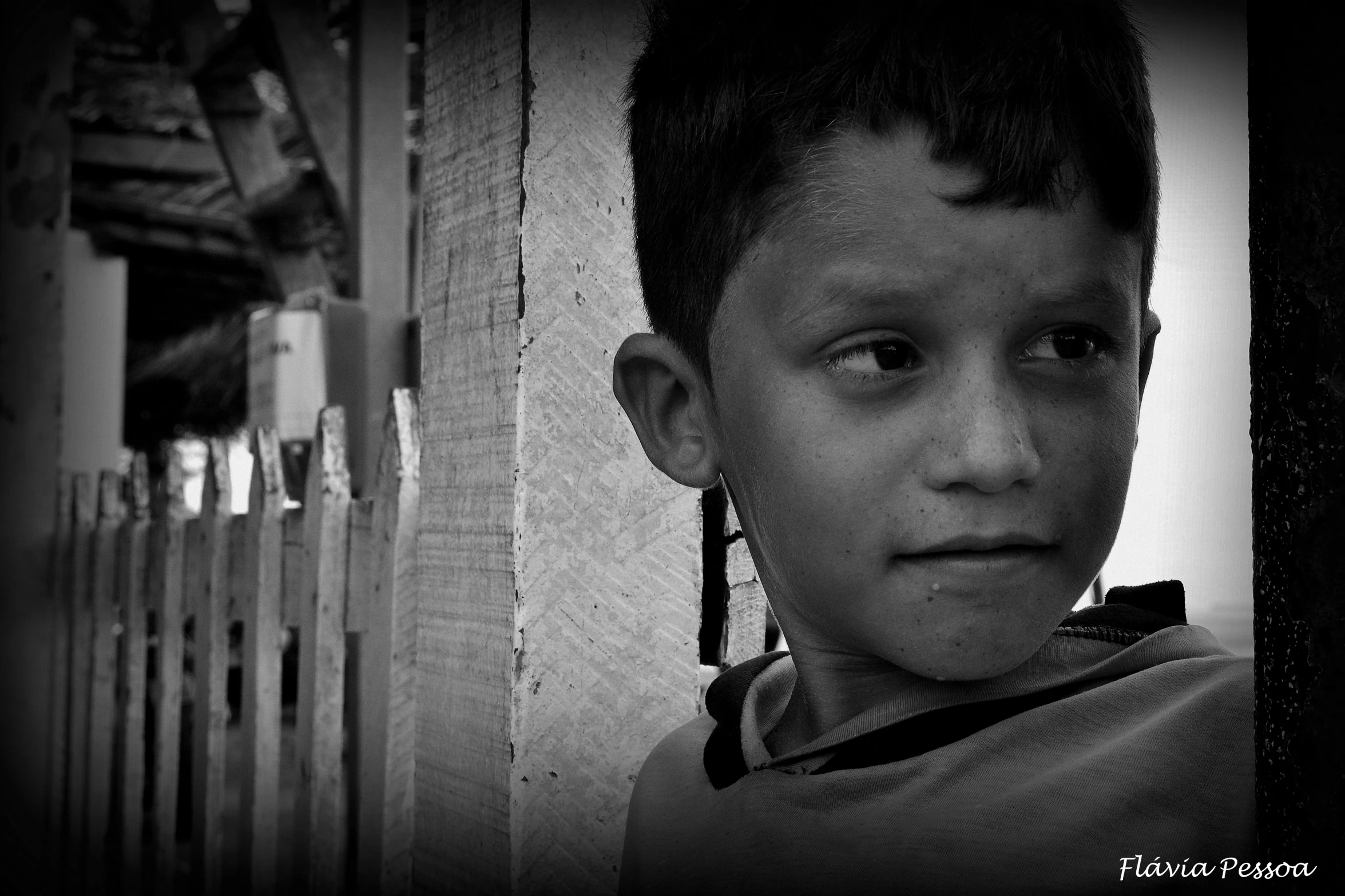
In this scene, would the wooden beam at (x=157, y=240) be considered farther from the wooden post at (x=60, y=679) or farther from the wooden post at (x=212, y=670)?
the wooden post at (x=212, y=670)

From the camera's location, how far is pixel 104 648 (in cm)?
368

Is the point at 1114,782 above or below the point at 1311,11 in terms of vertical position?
below

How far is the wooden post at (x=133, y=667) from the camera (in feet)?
11.3

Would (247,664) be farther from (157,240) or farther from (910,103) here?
(157,240)

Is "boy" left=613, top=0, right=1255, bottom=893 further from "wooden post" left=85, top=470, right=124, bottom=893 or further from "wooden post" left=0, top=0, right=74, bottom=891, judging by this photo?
"wooden post" left=0, top=0, right=74, bottom=891

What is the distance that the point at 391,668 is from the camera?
1962mm

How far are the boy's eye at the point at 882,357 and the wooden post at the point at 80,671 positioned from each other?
354 cm

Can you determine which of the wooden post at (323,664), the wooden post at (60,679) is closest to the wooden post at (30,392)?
the wooden post at (60,679)

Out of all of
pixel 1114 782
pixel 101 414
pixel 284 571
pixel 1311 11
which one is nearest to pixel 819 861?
pixel 1114 782

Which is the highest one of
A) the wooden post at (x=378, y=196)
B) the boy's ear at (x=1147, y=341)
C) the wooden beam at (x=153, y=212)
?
the wooden beam at (x=153, y=212)

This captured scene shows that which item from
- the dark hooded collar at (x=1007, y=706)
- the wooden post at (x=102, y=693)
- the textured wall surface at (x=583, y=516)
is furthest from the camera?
the wooden post at (x=102, y=693)

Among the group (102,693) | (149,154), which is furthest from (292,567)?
(149,154)

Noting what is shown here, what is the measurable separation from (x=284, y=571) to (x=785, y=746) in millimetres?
1840

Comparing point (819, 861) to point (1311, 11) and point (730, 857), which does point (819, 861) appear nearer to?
point (730, 857)
